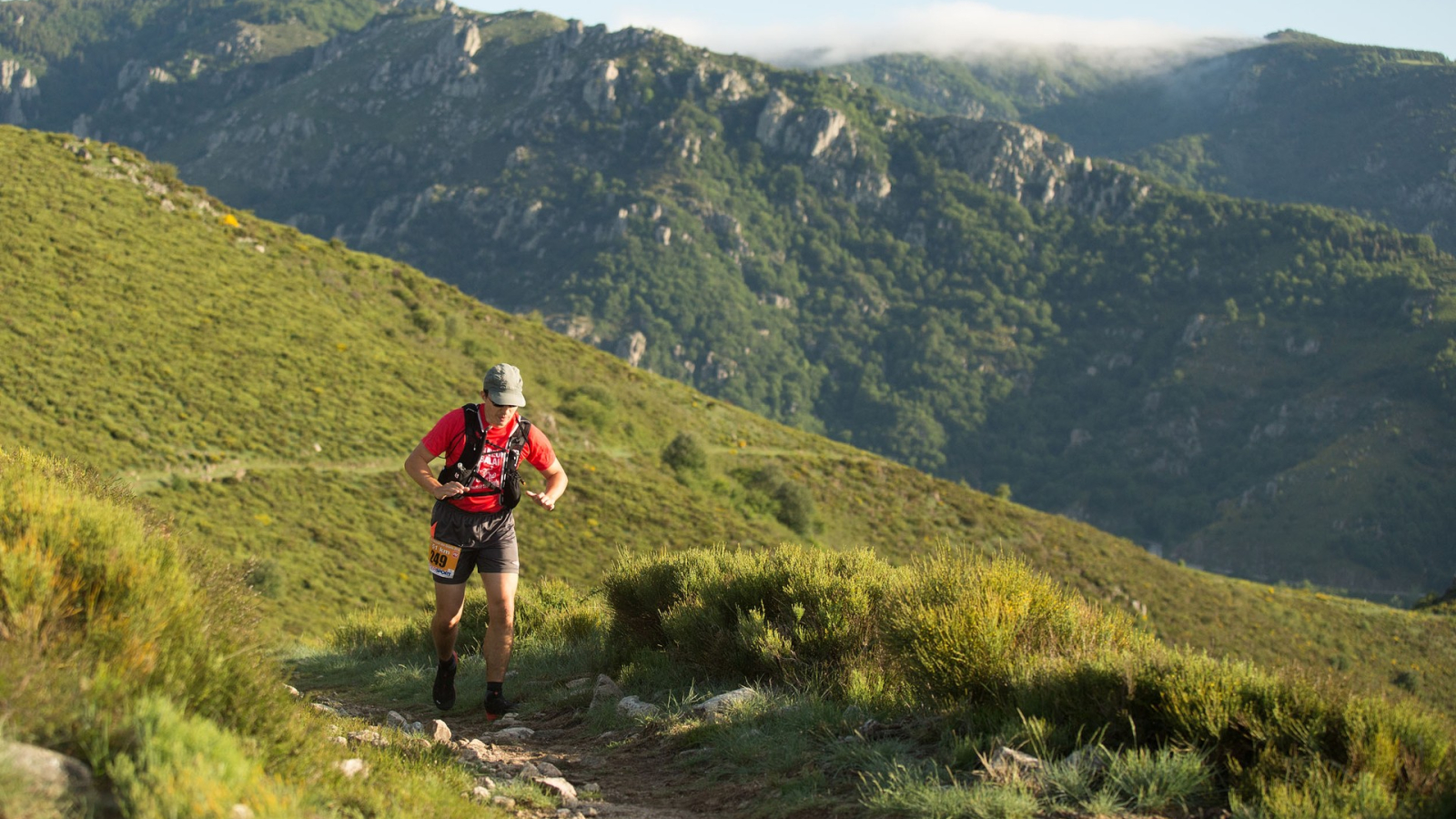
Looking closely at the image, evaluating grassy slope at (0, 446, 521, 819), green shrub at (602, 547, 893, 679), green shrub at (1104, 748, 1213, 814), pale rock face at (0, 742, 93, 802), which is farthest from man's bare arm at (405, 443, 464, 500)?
green shrub at (1104, 748, 1213, 814)

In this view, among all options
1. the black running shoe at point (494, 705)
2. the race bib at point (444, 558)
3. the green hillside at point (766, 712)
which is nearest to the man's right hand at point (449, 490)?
the race bib at point (444, 558)

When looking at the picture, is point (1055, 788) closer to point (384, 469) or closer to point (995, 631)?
point (995, 631)

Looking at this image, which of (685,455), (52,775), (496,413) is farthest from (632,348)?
(52,775)

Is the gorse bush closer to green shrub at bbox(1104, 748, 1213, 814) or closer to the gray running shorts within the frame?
green shrub at bbox(1104, 748, 1213, 814)

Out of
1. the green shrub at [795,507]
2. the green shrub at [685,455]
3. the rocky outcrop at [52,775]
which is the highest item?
the rocky outcrop at [52,775]

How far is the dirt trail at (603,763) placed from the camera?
16.2 feet

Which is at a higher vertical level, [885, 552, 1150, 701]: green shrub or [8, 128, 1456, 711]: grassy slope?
[885, 552, 1150, 701]: green shrub

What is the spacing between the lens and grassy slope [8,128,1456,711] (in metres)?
26.4

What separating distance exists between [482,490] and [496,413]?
0.50m

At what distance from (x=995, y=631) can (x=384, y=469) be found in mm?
29921

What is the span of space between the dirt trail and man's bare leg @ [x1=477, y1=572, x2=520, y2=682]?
1.40ft

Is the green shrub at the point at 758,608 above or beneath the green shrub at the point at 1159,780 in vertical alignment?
beneath

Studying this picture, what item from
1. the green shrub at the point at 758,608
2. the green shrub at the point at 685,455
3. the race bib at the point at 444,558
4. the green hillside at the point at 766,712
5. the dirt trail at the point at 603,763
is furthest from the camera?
the green shrub at the point at 685,455

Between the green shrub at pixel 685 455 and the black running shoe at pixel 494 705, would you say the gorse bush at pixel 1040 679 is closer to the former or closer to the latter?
the black running shoe at pixel 494 705
